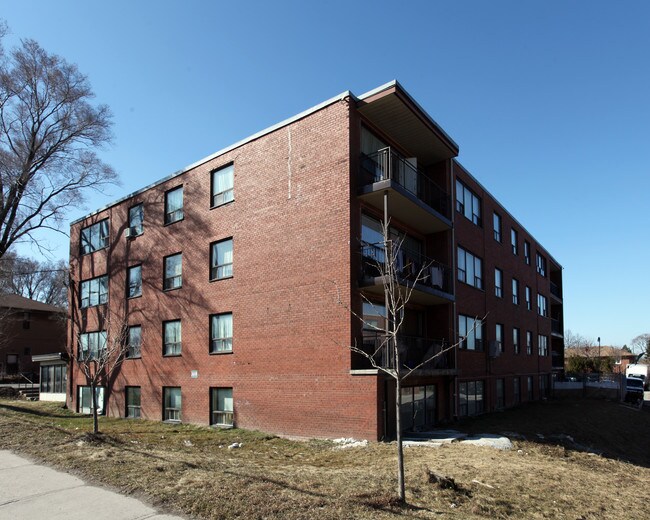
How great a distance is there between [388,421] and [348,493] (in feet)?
25.6

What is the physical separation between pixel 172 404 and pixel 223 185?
9181mm

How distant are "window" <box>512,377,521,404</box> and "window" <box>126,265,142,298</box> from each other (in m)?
20.0

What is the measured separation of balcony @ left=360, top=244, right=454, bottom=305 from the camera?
15516mm

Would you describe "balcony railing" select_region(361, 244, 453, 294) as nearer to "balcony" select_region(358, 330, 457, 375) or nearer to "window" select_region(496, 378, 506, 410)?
"balcony" select_region(358, 330, 457, 375)

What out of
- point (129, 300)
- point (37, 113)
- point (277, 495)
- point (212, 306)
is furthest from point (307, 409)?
point (37, 113)

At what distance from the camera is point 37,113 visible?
31.1 meters

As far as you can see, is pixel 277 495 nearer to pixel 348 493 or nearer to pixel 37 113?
pixel 348 493

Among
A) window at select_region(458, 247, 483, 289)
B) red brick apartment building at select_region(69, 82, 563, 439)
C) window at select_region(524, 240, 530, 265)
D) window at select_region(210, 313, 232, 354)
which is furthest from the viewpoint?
window at select_region(524, 240, 530, 265)

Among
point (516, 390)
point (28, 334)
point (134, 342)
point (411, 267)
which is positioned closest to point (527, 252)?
point (516, 390)

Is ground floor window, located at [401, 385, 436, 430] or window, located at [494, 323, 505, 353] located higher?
window, located at [494, 323, 505, 353]

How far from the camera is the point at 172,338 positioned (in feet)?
71.9

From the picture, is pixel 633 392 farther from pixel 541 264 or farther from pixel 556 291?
pixel 541 264

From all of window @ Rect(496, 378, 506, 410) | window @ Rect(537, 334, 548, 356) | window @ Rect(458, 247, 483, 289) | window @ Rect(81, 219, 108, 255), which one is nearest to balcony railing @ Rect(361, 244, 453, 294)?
window @ Rect(458, 247, 483, 289)

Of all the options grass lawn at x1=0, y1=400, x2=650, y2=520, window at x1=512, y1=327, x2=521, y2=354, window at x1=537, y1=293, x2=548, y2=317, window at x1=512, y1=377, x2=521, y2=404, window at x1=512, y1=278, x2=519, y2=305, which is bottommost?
window at x1=512, y1=377, x2=521, y2=404
